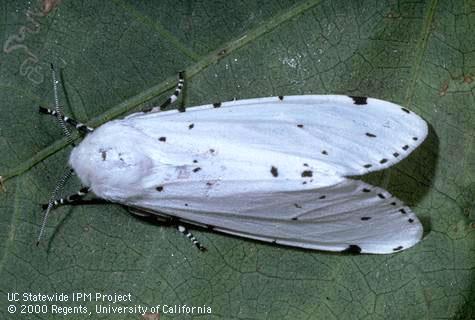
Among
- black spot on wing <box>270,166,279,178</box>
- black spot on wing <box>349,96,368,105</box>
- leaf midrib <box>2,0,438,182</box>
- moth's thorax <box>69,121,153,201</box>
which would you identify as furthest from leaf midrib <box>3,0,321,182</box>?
black spot on wing <box>270,166,279,178</box>

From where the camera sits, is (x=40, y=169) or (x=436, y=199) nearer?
(x=436, y=199)

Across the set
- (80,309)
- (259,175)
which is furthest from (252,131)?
(80,309)

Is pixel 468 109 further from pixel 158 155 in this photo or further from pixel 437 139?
pixel 158 155

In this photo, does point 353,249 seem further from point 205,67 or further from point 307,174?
point 205,67

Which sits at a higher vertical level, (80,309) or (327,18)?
(327,18)

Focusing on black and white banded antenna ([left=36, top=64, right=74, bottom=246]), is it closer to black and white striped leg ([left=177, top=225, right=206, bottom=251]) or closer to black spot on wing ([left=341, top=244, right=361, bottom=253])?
black and white striped leg ([left=177, top=225, right=206, bottom=251])

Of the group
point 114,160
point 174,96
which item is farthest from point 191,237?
point 174,96
